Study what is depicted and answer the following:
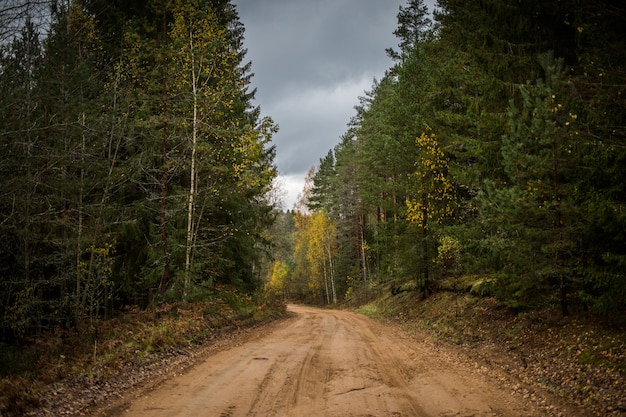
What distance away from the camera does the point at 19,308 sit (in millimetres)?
10953

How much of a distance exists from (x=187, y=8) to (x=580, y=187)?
14312 millimetres

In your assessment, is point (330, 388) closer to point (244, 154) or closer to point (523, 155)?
point (523, 155)

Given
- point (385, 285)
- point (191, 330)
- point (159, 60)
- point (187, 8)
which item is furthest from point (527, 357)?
point (385, 285)

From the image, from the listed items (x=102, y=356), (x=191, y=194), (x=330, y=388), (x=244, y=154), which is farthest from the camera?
(x=244, y=154)

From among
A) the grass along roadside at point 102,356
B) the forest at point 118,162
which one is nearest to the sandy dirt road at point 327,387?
the grass along roadside at point 102,356

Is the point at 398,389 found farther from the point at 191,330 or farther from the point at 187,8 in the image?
the point at 187,8

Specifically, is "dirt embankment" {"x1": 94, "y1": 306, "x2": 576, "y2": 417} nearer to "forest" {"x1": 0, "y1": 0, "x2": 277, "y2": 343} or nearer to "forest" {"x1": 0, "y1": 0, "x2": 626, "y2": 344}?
"forest" {"x1": 0, "y1": 0, "x2": 626, "y2": 344}

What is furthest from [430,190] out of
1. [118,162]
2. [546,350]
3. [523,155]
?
[118,162]

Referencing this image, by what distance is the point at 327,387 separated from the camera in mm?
7387

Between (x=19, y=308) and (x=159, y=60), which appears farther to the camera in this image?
(x=159, y=60)

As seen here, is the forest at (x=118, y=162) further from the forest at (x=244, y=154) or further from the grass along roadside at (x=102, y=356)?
the grass along roadside at (x=102, y=356)

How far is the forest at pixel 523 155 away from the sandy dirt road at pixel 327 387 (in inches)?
121

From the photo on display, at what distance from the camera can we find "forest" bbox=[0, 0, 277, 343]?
904 centimetres

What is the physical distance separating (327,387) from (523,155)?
6.56m
